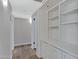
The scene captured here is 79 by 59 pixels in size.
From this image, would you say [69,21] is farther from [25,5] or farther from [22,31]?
[22,31]

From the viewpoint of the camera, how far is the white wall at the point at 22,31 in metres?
6.84

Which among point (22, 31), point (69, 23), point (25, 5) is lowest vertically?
point (22, 31)

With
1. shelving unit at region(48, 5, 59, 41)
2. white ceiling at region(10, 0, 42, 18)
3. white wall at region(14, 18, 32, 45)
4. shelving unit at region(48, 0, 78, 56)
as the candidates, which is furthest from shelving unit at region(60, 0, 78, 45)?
white wall at region(14, 18, 32, 45)

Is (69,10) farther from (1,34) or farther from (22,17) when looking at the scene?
(22,17)

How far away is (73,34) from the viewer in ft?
5.33

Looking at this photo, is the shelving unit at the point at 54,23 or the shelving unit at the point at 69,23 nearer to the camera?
the shelving unit at the point at 69,23

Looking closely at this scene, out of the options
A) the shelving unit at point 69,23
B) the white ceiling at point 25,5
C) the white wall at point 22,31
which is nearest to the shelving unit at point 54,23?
the shelving unit at point 69,23

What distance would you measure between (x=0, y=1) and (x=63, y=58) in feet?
5.73

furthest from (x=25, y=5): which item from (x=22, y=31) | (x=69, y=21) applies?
(x=22, y=31)

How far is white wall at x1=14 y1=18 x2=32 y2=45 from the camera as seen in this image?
6.84 meters

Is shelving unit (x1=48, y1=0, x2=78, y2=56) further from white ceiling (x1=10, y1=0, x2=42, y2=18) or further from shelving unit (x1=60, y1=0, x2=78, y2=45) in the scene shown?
white ceiling (x1=10, y1=0, x2=42, y2=18)

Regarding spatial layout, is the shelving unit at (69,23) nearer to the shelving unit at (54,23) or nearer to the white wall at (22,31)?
the shelving unit at (54,23)

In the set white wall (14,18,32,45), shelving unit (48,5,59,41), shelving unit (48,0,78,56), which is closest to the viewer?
shelving unit (48,0,78,56)

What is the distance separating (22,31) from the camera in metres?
7.17
